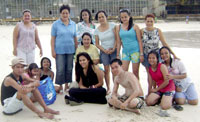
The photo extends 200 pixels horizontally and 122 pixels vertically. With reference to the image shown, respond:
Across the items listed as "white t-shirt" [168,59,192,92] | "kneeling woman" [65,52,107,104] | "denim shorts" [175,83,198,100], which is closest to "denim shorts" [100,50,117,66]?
"kneeling woman" [65,52,107,104]

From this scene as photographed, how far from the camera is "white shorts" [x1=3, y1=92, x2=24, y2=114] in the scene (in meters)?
3.47

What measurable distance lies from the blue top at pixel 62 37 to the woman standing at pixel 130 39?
3.60ft

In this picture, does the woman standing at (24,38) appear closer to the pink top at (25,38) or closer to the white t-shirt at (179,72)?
the pink top at (25,38)

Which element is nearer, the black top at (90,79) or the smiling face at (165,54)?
the smiling face at (165,54)

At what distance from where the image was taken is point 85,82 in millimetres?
4340

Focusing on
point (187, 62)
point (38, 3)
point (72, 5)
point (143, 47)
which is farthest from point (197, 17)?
point (143, 47)

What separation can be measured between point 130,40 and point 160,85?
1.10m

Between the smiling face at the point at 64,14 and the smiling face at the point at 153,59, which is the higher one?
the smiling face at the point at 64,14

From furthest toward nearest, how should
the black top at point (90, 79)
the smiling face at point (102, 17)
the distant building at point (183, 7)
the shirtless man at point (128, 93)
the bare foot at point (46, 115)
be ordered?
the distant building at point (183, 7)
the smiling face at point (102, 17)
the black top at point (90, 79)
the shirtless man at point (128, 93)
the bare foot at point (46, 115)

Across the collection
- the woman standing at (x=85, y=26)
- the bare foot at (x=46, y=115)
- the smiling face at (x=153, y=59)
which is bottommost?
the bare foot at (x=46, y=115)

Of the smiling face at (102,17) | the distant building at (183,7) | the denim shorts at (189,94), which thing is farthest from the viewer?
the distant building at (183,7)

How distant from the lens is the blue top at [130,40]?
4.36 m

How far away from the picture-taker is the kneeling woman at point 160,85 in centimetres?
386

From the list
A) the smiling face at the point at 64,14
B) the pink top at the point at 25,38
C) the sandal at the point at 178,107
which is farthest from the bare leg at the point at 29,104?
the sandal at the point at 178,107
